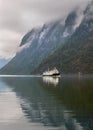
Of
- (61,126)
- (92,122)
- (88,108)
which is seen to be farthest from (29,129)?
(88,108)

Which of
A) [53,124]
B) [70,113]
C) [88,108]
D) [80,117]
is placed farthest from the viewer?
[88,108]

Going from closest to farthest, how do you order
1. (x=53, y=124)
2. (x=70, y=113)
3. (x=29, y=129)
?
(x=29, y=129) < (x=53, y=124) < (x=70, y=113)

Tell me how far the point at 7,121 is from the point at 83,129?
37.2 feet

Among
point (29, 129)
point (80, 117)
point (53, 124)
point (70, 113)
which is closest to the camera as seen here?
point (29, 129)

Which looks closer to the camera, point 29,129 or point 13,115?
point 29,129

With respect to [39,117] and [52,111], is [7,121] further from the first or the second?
[52,111]

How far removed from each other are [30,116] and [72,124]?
9.47 metres

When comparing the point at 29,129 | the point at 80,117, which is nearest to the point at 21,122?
the point at 29,129

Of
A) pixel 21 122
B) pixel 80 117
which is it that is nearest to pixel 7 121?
pixel 21 122

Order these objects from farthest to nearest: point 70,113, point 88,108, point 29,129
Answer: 1. point 88,108
2. point 70,113
3. point 29,129

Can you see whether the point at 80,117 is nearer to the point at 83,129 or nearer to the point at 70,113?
the point at 70,113

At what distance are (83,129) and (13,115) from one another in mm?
15667

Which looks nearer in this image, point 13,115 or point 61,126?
point 61,126

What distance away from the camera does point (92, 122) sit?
4872 cm
